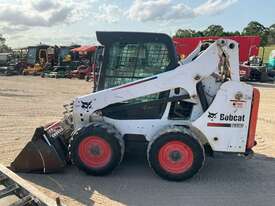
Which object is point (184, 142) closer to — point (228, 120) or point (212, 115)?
point (212, 115)

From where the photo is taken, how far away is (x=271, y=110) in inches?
560

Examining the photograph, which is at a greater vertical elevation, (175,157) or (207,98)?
(207,98)

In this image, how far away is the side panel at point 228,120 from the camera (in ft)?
21.0

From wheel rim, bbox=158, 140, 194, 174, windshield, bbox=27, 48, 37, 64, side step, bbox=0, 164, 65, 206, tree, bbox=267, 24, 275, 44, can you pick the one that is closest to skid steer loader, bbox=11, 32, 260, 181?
wheel rim, bbox=158, 140, 194, 174

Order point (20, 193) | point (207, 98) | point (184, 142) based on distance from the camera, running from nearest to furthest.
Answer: point (20, 193), point (184, 142), point (207, 98)

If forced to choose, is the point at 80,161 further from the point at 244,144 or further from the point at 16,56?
the point at 16,56

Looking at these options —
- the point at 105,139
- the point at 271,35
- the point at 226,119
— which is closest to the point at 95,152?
the point at 105,139

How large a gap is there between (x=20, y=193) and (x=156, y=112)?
2.52 m

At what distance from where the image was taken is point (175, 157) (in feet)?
21.0

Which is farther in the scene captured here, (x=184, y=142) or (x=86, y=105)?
(x=86, y=105)

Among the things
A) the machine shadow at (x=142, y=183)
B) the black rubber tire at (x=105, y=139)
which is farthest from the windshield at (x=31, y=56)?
the black rubber tire at (x=105, y=139)

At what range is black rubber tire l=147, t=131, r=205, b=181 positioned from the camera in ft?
20.7

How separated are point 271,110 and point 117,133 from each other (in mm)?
8892

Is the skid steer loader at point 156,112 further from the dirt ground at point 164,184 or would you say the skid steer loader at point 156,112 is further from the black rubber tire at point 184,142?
the dirt ground at point 164,184
